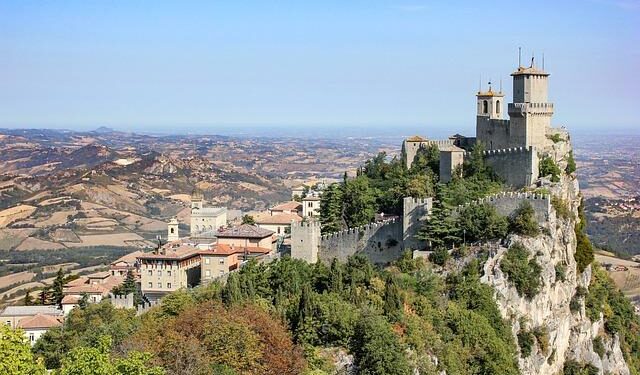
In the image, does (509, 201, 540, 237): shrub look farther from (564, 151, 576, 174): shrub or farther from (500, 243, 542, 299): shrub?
(564, 151, 576, 174): shrub

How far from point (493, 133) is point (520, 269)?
995cm

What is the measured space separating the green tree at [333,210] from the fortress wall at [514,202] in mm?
7615

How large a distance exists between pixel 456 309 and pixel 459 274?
130 inches

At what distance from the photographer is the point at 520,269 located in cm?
4288

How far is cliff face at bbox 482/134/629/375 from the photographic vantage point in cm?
4269

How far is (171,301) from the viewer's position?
4131 centimetres

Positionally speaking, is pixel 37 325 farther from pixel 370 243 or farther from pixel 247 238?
pixel 370 243

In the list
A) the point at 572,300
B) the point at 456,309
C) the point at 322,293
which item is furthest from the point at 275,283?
the point at 572,300

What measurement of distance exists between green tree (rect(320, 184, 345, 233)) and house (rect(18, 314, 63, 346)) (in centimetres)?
1486

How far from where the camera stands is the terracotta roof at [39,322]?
50188mm

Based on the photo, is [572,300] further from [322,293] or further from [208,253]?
[208,253]

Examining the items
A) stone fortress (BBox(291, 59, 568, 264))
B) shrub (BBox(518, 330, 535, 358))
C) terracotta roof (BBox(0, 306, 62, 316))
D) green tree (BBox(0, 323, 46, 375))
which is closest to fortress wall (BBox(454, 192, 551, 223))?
stone fortress (BBox(291, 59, 568, 264))

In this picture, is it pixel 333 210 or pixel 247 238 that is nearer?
pixel 333 210

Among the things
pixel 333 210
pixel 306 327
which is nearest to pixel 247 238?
pixel 333 210
